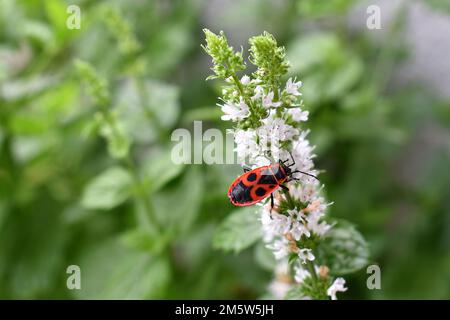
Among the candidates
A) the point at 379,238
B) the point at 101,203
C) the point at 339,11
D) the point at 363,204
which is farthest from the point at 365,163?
the point at 101,203

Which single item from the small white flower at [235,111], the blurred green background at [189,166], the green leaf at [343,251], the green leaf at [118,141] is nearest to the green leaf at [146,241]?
the blurred green background at [189,166]

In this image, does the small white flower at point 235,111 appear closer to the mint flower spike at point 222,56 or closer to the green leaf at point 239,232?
the mint flower spike at point 222,56

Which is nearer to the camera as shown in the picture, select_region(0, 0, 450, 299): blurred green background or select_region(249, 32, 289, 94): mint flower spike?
select_region(249, 32, 289, 94): mint flower spike

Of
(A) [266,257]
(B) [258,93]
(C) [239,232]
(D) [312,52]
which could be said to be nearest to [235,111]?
(B) [258,93]

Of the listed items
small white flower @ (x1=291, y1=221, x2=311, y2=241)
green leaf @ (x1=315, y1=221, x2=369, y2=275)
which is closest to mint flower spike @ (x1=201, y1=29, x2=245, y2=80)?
small white flower @ (x1=291, y1=221, x2=311, y2=241)

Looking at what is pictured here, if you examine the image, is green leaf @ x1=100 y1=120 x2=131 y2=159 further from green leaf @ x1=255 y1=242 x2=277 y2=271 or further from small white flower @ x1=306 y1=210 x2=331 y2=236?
small white flower @ x1=306 y1=210 x2=331 y2=236
